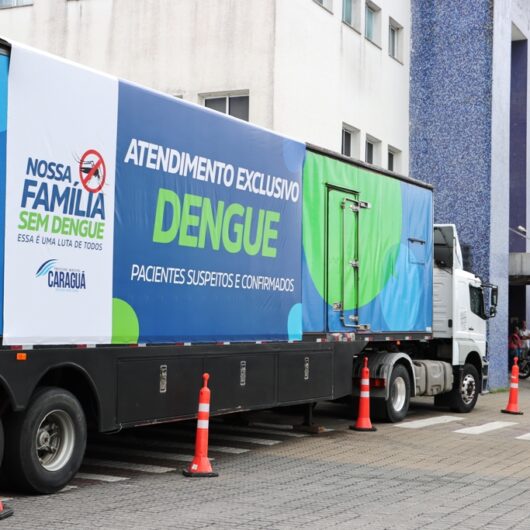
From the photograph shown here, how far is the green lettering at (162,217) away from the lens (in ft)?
33.3

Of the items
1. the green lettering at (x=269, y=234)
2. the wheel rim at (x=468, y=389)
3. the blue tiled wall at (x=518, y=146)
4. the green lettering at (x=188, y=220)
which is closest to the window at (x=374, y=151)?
the wheel rim at (x=468, y=389)

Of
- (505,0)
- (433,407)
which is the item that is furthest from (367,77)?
(433,407)

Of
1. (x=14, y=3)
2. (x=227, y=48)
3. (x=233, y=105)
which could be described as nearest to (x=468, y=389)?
(x=233, y=105)

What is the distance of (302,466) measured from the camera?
36.7 feet

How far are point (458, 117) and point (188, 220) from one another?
60.1 feet

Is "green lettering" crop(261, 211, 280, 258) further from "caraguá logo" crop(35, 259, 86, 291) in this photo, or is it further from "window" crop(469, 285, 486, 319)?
"window" crop(469, 285, 486, 319)

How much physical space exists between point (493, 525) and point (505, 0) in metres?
23.1

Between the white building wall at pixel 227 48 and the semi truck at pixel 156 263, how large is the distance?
660 centimetres

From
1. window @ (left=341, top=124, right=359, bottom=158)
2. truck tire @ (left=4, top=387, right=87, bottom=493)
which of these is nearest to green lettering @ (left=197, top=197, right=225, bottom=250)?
truck tire @ (left=4, top=387, right=87, bottom=493)

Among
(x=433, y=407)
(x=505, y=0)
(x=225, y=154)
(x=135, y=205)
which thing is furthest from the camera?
(x=505, y=0)

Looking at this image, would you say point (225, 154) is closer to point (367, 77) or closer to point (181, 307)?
point (181, 307)

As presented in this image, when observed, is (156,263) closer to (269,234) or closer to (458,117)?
(269,234)

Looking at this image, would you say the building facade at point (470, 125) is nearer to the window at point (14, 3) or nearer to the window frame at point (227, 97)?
the window frame at point (227, 97)

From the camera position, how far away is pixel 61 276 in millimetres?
9016
